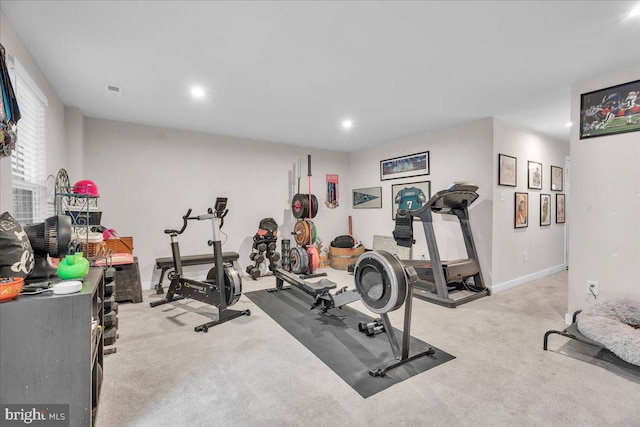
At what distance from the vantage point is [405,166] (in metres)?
5.52

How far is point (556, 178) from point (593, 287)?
3.17 metres

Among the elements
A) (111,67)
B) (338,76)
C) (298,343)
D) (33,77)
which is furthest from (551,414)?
(33,77)

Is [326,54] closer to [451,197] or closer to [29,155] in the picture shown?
[451,197]

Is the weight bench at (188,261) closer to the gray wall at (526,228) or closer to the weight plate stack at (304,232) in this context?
the weight plate stack at (304,232)

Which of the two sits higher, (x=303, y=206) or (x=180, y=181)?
(x=180, y=181)

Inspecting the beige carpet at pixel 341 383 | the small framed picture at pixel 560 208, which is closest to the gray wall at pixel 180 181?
the beige carpet at pixel 341 383

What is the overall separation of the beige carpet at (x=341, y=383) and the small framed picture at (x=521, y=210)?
181 cm

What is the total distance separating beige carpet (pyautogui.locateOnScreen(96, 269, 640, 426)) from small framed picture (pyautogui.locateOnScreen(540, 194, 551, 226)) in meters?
2.52

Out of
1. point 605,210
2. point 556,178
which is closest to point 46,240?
point 605,210

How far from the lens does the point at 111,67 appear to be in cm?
278

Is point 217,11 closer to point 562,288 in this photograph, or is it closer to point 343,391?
point 343,391

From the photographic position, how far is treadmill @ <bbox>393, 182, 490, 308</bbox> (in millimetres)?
3801

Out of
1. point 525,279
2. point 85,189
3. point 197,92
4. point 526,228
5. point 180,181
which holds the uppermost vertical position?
point 197,92

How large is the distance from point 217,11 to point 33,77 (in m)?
1.91
